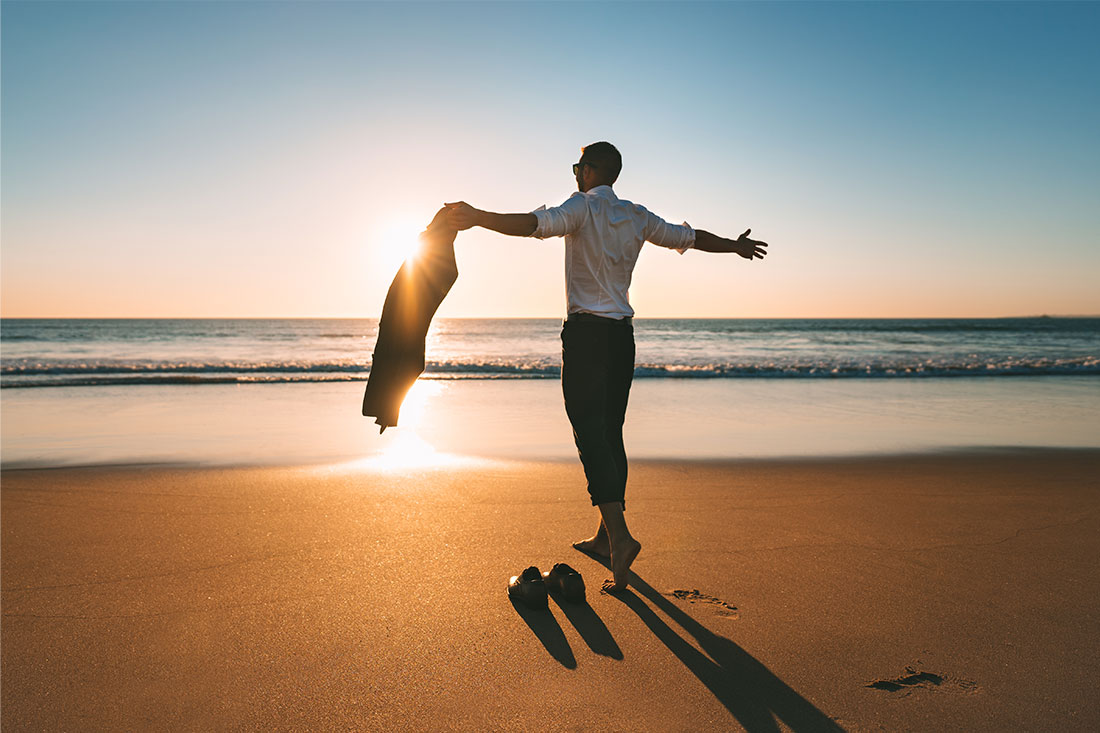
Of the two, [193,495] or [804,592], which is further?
[193,495]

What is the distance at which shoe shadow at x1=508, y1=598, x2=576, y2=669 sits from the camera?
2570 millimetres

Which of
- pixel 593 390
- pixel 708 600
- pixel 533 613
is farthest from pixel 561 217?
pixel 708 600

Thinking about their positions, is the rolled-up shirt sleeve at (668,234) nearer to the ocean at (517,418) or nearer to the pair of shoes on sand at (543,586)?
the pair of shoes on sand at (543,586)

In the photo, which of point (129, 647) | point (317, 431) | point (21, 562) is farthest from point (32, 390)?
point (129, 647)

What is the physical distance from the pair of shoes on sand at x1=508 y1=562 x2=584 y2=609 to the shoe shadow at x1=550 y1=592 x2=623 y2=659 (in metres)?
0.03

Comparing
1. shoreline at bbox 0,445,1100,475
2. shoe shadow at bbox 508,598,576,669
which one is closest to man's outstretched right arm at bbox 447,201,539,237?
shoe shadow at bbox 508,598,576,669

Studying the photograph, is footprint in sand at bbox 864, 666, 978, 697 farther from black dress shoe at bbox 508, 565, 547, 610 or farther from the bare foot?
black dress shoe at bbox 508, 565, 547, 610

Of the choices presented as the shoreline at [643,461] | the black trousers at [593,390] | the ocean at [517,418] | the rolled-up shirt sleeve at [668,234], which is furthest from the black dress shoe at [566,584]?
the ocean at [517,418]

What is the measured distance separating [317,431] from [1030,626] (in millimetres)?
7195

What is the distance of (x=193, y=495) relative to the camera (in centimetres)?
490

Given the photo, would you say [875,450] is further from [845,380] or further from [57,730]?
[845,380]

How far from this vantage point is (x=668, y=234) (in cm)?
348

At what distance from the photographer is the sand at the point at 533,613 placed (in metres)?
2.21

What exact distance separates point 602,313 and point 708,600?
4.66 ft
